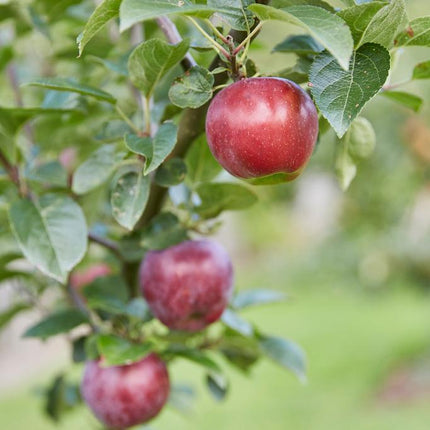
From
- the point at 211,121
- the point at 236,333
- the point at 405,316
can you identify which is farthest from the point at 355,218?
the point at 211,121

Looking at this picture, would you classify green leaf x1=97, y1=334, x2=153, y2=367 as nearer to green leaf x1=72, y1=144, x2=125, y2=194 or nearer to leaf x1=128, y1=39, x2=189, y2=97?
green leaf x1=72, y1=144, x2=125, y2=194

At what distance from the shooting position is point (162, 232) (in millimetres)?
640

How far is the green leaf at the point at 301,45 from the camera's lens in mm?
531

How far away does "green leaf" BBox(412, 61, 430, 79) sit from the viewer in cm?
60

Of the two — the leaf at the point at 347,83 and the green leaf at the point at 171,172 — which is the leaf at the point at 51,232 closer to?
the green leaf at the point at 171,172

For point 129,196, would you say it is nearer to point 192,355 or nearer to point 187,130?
point 187,130

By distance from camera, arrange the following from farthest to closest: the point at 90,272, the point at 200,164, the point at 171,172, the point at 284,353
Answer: the point at 90,272 → the point at 284,353 → the point at 200,164 → the point at 171,172

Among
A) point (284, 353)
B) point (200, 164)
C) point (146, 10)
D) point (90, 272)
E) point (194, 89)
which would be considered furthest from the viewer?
point (90, 272)

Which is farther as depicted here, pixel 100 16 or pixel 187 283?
pixel 187 283

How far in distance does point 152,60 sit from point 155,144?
0.07 metres

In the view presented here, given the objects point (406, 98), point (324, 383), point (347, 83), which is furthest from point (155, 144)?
point (324, 383)

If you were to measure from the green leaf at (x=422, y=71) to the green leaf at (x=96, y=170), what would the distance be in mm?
296

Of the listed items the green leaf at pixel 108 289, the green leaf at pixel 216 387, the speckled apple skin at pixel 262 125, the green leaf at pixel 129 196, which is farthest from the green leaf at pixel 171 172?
the green leaf at pixel 216 387

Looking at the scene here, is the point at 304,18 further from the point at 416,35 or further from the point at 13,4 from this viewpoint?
the point at 13,4
